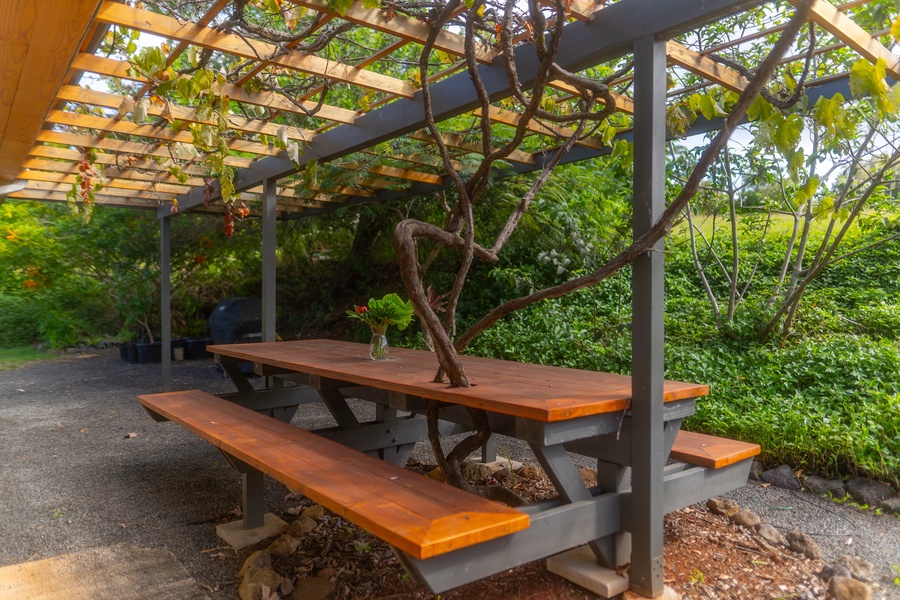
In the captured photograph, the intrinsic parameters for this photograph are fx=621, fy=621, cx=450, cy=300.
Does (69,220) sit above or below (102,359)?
above

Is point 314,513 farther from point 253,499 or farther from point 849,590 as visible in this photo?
point 849,590

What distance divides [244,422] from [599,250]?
4.82m

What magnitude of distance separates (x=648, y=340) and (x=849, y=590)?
1.17 m

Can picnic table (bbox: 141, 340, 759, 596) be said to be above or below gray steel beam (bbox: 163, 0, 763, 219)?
below

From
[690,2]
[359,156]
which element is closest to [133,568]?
[690,2]

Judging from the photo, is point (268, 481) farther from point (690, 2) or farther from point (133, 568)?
point (690, 2)

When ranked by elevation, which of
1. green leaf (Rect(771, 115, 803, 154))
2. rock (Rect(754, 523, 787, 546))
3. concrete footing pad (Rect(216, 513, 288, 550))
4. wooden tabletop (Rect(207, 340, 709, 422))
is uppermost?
green leaf (Rect(771, 115, 803, 154))

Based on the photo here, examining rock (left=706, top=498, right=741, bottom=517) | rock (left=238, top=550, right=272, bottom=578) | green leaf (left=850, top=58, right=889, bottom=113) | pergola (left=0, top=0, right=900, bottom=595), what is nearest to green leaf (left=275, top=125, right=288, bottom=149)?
pergola (left=0, top=0, right=900, bottom=595)

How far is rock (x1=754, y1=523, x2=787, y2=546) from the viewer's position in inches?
113

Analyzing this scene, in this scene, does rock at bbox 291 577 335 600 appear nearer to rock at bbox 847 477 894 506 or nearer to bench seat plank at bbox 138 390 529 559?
bench seat plank at bbox 138 390 529 559

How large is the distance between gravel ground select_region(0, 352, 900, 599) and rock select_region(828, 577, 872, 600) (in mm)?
236

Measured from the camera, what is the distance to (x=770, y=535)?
2.91 meters

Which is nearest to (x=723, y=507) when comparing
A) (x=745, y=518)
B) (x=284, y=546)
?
(x=745, y=518)

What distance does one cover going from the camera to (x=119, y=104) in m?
3.96
